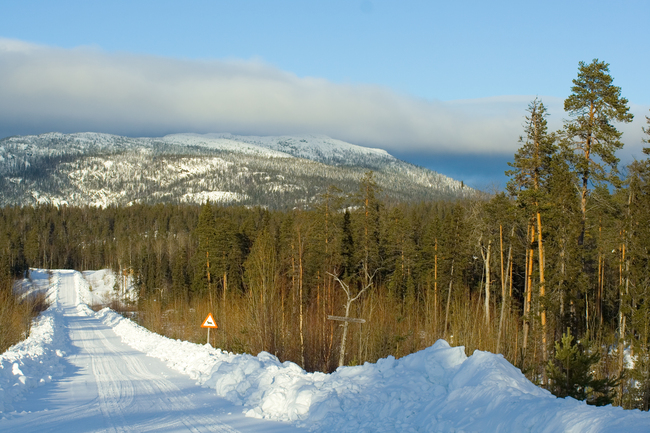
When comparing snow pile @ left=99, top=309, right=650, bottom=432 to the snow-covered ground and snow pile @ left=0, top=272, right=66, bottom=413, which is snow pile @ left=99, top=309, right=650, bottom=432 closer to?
the snow-covered ground

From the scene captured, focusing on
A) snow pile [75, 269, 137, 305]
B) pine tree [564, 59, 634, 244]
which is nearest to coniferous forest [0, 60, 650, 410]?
pine tree [564, 59, 634, 244]

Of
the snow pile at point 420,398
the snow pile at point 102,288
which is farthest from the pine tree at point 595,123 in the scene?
the snow pile at point 102,288

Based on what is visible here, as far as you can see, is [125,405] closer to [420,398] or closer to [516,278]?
[420,398]

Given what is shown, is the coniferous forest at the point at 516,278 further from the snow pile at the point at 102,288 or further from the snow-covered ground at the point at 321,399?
the snow pile at the point at 102,288

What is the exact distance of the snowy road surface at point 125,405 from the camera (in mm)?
7727

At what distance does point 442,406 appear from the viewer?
7.14 meters

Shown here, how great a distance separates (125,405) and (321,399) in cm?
404

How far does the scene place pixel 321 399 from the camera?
8.34 m

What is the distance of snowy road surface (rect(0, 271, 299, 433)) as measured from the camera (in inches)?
304

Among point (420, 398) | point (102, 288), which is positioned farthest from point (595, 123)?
point (102, 288)

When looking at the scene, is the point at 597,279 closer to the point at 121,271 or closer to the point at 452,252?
the point at 452,252

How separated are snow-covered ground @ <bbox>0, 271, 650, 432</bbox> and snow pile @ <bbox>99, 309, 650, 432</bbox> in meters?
0.02

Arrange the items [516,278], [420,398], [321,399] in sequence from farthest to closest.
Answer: [516,278] < [321,399] < [420,398]

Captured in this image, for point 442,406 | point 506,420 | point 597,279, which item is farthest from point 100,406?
point 597,279
